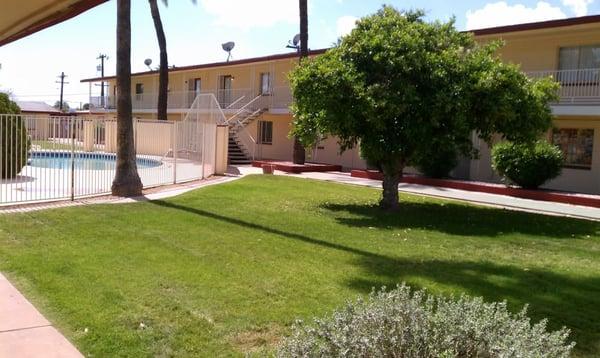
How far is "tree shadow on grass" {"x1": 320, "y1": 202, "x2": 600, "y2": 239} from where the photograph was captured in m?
11.0

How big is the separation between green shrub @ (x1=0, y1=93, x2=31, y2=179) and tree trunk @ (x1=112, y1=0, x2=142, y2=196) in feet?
7.01

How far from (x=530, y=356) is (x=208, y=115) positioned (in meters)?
22.8

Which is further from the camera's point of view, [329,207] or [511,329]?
[329,207]

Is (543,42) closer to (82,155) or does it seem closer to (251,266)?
(82,155)

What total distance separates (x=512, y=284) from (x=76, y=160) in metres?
10.6

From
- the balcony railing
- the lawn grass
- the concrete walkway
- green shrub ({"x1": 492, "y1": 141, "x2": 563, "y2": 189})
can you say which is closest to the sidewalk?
green shrub ({"x1": 492, "y1": 141, "x2": 563, "y2": 189})

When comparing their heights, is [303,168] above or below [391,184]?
below

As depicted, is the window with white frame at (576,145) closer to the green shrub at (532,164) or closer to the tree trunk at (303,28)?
the green shrub at (532,164)

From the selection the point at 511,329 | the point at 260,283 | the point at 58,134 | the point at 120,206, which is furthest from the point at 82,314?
the point at 58,134

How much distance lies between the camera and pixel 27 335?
187 inches

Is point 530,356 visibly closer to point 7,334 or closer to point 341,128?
Answer: point 7,334

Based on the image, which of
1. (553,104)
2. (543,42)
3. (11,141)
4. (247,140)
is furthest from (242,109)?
(11,141)

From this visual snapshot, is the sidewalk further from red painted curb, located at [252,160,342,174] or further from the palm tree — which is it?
the palm tree

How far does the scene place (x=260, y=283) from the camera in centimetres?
641
